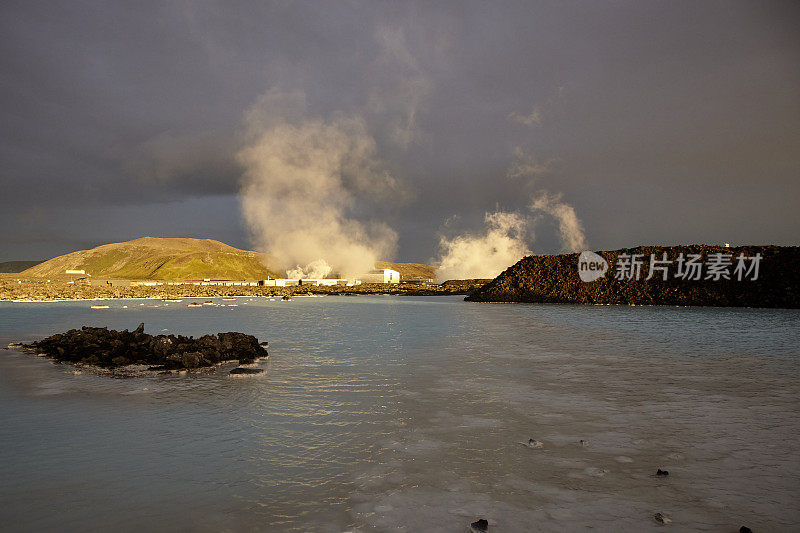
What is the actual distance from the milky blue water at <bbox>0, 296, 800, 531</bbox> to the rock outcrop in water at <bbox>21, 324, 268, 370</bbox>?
3.05 ft

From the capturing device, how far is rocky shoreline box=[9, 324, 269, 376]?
11.3 metres

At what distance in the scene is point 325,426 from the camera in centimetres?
646

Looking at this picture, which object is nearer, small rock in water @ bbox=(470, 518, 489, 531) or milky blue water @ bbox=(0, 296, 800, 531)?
small rock in water @ bbox=(470, 518, 489, 531)

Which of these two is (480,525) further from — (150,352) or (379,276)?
(379,276)

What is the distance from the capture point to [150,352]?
40.3ft

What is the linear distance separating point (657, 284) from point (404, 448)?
4251 centimetres

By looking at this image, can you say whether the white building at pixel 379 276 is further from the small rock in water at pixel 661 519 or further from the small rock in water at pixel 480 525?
the small rock in water at pixel 480 525

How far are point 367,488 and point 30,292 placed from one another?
77.2 m

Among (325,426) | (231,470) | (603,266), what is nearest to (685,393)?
(325,426)

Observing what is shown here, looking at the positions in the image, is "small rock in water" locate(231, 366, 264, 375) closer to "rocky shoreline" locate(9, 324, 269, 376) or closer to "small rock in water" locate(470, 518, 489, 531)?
"rocky shoreline" locate(9, 324, 269, 376)

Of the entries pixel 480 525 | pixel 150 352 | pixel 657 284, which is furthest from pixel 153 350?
pixel 657 284

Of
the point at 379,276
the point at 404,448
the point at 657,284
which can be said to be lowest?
the point at 404,448

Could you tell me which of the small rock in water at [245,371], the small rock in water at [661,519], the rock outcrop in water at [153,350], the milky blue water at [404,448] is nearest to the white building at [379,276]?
the rock outcrop in water at [153,350]

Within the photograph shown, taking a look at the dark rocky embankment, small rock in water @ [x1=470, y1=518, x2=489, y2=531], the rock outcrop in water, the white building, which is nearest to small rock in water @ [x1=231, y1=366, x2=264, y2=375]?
the rock outcrop in water
